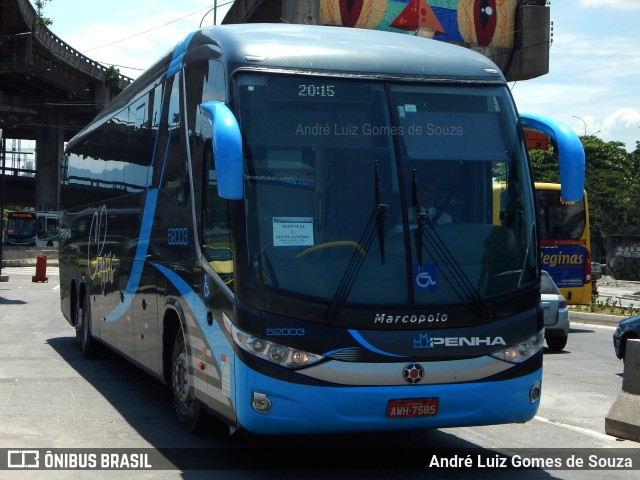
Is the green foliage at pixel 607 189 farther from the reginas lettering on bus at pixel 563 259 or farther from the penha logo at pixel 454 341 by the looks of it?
the penha logo at pixel 454 341

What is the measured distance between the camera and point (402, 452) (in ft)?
27.6

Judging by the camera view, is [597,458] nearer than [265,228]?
No

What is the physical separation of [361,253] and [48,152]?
74308 millimetres

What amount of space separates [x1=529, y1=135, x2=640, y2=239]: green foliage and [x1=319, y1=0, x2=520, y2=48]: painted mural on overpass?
71.9 feet

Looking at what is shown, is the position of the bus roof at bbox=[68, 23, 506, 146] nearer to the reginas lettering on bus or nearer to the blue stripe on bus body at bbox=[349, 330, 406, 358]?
the blue stripe on bus body at bbox=[349, 330, 406, 358]

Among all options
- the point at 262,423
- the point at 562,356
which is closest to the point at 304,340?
the point at 262,423

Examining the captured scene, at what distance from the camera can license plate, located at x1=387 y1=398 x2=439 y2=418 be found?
704cm

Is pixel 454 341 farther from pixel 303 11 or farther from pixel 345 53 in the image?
pixel 303 11

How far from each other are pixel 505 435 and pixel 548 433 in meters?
0.45

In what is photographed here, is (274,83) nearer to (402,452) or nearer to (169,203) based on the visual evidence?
(169,203)

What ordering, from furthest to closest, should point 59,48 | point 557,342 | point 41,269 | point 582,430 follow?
point 59,48 → point 41,269 → point 557,342 → point 582,430

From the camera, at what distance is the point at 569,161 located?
764 cm

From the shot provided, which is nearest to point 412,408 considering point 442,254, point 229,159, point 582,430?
point 442,254

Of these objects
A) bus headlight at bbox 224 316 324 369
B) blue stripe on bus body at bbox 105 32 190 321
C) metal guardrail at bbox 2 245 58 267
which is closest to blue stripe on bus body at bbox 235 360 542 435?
bus headlight at bbox 224 316 324 369
